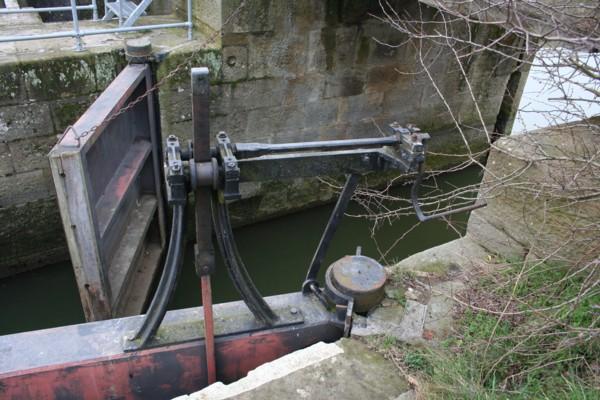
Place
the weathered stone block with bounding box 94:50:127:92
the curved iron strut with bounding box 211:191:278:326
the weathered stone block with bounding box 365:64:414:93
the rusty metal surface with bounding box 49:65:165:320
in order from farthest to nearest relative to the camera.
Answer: the weathered stone block with bounding box 365:64:414:93
the weathered stone block with bounding box 94:50:127:92
the rusty metal surface with bounding box 49:65:165:320
the curved iron strut with bounding box 211:191:278:326

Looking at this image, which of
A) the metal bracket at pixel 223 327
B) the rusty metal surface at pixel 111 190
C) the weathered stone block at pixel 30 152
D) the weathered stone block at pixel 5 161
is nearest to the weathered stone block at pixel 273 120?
the rusty metal surface at pixel 111 190

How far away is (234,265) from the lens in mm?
2312

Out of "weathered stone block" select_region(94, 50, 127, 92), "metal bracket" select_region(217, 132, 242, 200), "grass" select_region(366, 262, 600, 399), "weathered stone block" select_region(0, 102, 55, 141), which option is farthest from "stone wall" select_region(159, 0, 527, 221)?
"metal bracket" select_region(217, 132, 242, 200)

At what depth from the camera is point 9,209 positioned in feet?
14.5

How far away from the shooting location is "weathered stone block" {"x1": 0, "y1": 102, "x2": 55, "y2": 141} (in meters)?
4.05

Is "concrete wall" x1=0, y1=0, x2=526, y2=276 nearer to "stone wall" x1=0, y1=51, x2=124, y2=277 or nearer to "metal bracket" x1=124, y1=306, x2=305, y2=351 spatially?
"stone wall" x1=0, y1=51, x2=124, y2=277

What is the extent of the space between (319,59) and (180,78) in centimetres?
143

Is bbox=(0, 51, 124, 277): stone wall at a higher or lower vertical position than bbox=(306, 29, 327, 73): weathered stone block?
lower

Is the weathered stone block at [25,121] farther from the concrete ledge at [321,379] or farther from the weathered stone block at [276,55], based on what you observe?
the concrete ledge at [321,379]

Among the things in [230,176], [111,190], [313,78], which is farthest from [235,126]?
[230,176]

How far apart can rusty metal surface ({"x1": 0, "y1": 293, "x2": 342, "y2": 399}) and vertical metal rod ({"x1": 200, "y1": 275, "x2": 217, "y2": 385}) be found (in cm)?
5

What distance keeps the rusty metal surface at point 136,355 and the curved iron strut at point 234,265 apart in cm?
10

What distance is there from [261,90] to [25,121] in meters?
2.07

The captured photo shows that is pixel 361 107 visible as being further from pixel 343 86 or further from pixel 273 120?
pixel 273 120
